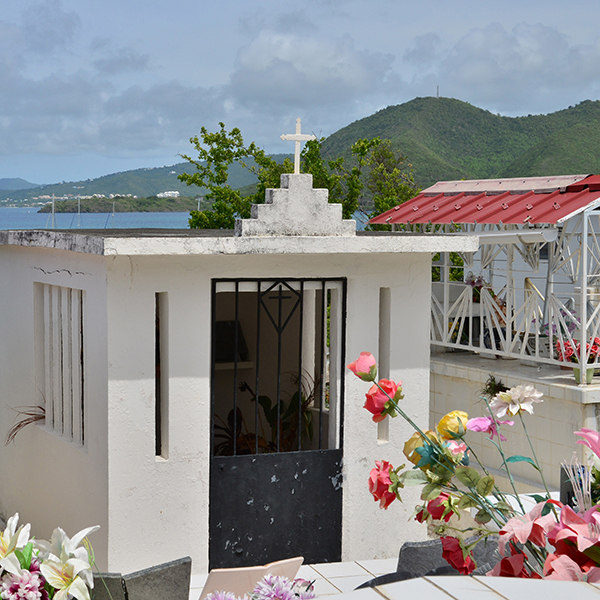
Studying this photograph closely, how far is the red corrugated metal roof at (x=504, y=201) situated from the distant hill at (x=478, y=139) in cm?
3676

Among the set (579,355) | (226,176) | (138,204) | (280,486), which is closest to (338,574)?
(280,486)

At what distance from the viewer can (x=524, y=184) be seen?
37.4ft

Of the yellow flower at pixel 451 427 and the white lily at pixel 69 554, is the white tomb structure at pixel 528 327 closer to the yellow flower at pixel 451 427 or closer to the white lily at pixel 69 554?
the yellow flower at pixel 451 427

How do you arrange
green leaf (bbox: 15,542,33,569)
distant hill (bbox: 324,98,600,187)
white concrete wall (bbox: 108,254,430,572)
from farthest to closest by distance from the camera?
distant hill (bbox: 324,98,600,187) < white concrete wall (bbox: 108,254,430,572) < green leaf (bbox: 15,542,33,569)

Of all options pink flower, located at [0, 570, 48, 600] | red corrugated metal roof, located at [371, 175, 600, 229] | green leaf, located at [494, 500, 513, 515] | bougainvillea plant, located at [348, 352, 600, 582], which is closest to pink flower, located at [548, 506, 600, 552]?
bougainvillea plant, located at [348, 352, 600, 582]

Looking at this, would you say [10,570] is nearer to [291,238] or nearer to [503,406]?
[503,406]

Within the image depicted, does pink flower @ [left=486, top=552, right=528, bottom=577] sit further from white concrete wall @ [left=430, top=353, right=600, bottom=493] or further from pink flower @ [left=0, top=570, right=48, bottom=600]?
white concrete wall @ [left=430, top=353, right=600, bottom=493]

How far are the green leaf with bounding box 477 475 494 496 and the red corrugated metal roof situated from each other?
7421 millimetres

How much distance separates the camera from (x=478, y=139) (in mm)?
61500

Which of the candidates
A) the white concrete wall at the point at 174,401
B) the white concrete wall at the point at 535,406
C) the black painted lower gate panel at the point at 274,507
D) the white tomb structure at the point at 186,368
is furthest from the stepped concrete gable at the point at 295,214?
the white concrete wall at the point at 535,406

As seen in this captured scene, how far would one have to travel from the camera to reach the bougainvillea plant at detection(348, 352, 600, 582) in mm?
1806

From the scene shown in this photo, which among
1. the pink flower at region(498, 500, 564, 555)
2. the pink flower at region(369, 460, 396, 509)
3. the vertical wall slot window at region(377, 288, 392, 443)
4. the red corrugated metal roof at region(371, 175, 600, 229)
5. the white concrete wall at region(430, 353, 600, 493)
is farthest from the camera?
the red corrugated metal roof at region(371, 175, 600, 229)

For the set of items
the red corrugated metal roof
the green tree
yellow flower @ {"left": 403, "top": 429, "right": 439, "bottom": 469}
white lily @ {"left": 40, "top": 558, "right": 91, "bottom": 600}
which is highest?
the green tree

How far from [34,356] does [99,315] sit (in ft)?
5.74
